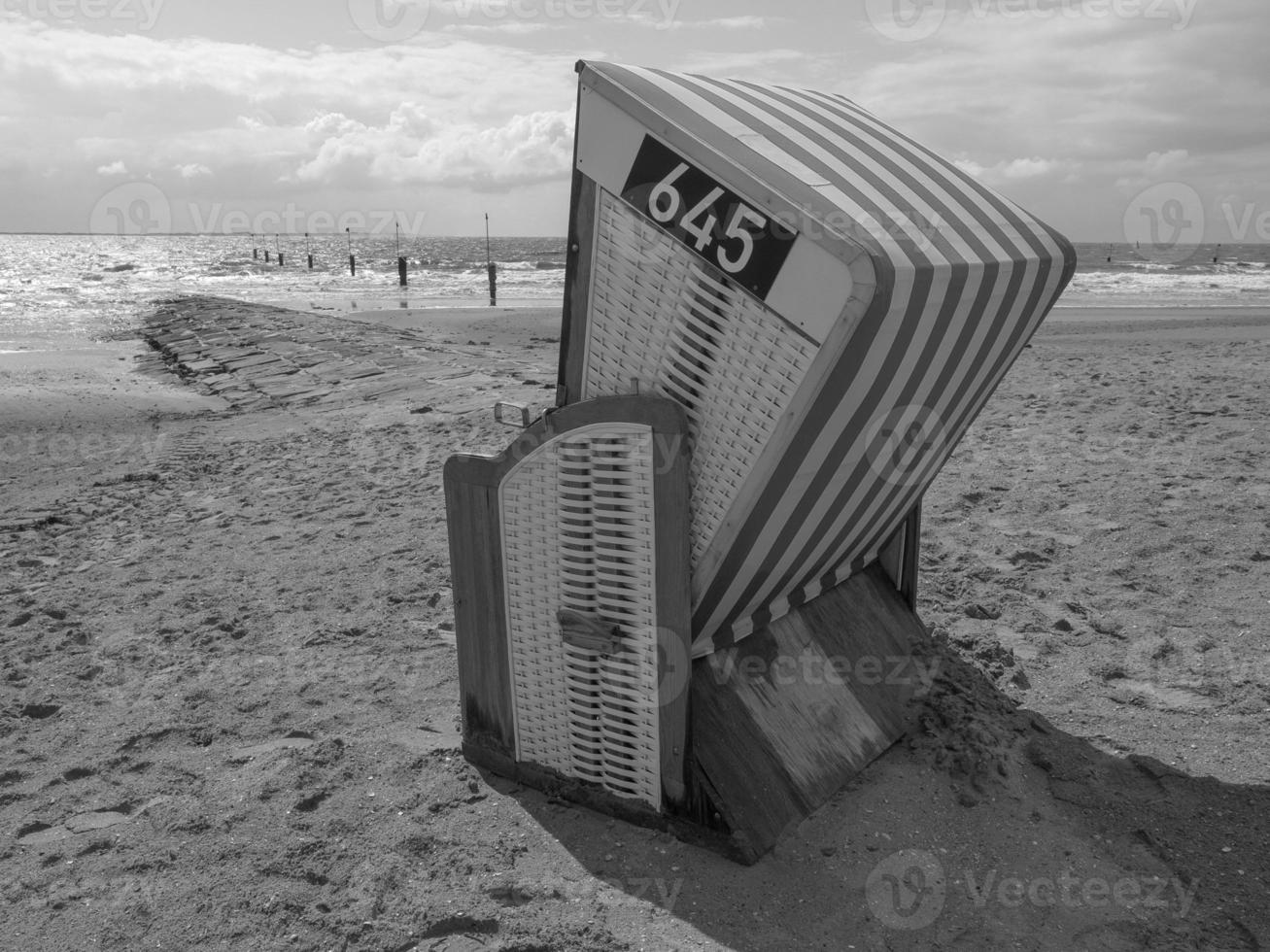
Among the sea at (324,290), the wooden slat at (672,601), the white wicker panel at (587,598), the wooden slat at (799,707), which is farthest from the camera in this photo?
the sea at (324,290)

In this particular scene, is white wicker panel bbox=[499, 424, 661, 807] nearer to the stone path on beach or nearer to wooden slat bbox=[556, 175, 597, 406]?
wooden slat bbox=[556, 175, 597, 406]

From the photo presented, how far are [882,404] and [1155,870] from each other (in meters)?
1.54

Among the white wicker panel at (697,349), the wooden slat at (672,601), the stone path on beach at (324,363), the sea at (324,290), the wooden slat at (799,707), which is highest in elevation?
the white wicker panel at (697,349)

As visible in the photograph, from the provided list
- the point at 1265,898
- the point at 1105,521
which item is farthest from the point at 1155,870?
the point at 1105,521

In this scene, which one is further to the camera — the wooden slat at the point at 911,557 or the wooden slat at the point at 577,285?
the wooden slat at the point at 911,557

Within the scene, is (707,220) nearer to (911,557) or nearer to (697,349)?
(697,349)

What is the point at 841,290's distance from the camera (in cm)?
218

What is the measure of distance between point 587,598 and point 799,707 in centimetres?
81

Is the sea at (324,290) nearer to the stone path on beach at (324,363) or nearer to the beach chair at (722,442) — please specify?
the stone path on beach at (324,363)

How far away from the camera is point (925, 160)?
10.5ft

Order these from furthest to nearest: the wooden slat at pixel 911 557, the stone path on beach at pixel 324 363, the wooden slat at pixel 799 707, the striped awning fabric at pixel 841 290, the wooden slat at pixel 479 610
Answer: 1. the stone path on beach at pixel 324 363
2. the wooden slat at pixel 911 557
3. the wooden slat at pixel 479 610
4. the wooden slat at pixel 799 707
5. the striped awning fabric at pixel 841 290

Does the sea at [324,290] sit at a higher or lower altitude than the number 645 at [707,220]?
lower

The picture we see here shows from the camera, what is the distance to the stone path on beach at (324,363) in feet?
32.1

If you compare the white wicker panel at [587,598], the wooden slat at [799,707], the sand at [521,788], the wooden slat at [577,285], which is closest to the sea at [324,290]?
the sand at [521,788]
